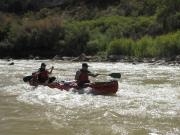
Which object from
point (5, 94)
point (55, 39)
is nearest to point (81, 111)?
point (5, 94)

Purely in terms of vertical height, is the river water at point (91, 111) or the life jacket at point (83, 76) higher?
the life jacket at point (83, 76)

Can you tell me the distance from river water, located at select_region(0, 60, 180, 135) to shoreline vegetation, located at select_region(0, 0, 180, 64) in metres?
21.3

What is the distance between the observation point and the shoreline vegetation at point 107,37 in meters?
49.2

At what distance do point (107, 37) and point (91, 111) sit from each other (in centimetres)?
4518

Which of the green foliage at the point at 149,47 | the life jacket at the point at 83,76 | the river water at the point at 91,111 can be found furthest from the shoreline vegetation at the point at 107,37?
the river water at the point at 91,111

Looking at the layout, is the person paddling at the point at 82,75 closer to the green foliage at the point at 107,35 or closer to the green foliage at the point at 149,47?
the green foliage at the point at 149,47

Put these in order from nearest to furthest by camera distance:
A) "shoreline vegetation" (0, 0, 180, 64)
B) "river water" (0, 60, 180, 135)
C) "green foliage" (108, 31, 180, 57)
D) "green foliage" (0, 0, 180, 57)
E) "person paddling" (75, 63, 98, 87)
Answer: "river water" (0, 60, 180, 135), "person paddling" (75, 63, 98, 87), "green foliage" (108, 31, 180, 57), "shoreline vegetation" (0, 0, 180, 64), "green foliage" (0, 0, 180, 57)

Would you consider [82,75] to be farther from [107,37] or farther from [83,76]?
[107,37]

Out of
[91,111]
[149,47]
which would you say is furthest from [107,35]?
[91,111]

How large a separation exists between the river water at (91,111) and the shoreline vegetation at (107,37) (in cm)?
2133

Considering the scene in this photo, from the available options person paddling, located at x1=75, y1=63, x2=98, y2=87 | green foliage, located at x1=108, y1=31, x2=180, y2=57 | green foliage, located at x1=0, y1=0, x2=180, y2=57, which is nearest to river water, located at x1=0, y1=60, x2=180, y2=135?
person paddling, located at x1=75, y1=63, x2=98, y2=87

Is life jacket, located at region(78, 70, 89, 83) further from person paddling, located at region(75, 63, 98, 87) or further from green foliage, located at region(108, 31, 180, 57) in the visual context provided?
green foliage, located at region(108, 31, 180, 57)

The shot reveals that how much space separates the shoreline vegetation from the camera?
49156mm

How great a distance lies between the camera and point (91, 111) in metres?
16.1
